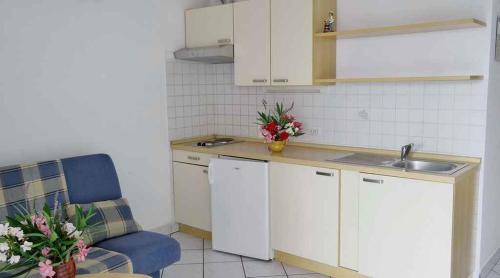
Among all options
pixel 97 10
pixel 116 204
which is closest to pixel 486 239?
pixel 116 204

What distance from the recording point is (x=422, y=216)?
2.73 metres

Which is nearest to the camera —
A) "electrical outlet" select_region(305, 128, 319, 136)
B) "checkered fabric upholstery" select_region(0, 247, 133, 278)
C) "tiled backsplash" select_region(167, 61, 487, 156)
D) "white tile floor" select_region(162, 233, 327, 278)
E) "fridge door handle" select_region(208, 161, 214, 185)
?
"checkered fabric upholstery" select_region(0, 247, 133, 278)

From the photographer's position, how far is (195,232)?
13.3ft

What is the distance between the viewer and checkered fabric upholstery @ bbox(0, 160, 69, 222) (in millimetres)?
2602

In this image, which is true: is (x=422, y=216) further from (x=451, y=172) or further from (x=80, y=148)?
(x=80, y=148)

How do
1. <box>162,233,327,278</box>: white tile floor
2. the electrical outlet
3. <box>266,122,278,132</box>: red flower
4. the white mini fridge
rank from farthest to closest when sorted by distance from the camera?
the electrical outlet → <box>266,122,278,132</box>: red flower → the white mini fridge → <box>162,233,327,278</box>: white tile floor

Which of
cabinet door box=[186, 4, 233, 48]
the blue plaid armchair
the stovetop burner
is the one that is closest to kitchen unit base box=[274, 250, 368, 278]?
the blue plaid armchair

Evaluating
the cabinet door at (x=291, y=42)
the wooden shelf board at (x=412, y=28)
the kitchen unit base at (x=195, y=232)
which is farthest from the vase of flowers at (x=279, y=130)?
the kitchen unit base at (x=195, y=232)

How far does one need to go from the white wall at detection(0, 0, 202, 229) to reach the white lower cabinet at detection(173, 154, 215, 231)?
3.8 inches

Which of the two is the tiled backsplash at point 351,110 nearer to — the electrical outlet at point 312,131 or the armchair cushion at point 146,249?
the electrical outlet at point 312,131

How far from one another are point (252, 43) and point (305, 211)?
4.57 ft

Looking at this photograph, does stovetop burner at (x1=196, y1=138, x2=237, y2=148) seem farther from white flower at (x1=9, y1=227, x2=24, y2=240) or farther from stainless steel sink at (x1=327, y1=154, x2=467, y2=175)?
white flower at (x1=9, y1=227, x2=24, y2=240)

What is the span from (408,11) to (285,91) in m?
1.18

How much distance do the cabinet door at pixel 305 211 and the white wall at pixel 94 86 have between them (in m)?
1.17
